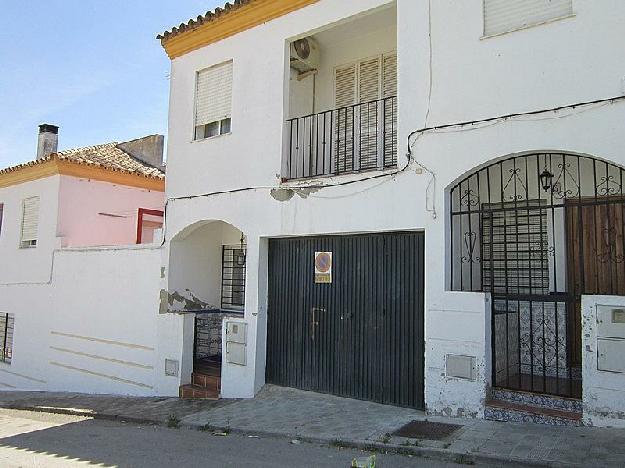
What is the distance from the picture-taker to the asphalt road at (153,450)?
570 centimetres

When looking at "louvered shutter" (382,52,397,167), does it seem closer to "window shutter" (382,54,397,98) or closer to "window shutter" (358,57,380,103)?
"window shutter" (382,54,397,98)

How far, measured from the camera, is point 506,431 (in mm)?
5898

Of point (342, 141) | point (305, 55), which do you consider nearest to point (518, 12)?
point (342, 141)

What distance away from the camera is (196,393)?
9.26 metres

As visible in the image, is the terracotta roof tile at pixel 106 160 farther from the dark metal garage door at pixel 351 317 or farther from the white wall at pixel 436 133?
the dark metal garage door at pixel 351 317

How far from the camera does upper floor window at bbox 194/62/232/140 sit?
9727 millimetres

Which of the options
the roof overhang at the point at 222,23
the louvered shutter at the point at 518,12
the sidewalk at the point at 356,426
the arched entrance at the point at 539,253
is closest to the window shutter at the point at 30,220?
the sidewalk at the point at 356,426

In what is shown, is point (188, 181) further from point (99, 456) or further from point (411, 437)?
point (411, 437)

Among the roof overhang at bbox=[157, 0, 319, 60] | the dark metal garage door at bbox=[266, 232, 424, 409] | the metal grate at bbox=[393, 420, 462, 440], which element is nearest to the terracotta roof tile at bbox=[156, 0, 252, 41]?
the roof overhang at bbox=[157, 0, 319, 60]

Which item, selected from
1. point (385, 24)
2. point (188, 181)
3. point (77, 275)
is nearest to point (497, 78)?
point (385, 24)

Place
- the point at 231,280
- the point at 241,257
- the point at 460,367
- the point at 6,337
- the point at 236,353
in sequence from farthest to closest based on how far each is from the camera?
the point at 6,337
the point at 231,280
the point at 241,257
the point at 236,353
the point at 460,367

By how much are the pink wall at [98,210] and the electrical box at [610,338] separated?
36.2ft

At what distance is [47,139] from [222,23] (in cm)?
957

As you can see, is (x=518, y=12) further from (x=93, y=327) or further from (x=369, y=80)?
(x=93, y=327)
